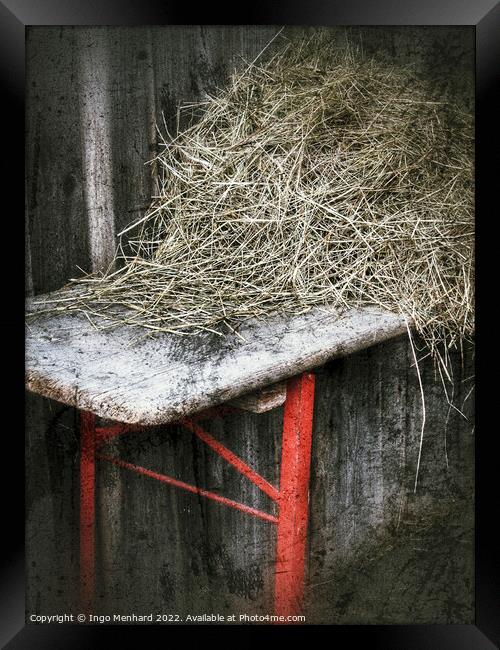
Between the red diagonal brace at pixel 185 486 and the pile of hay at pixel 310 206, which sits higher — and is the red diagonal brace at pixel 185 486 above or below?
below

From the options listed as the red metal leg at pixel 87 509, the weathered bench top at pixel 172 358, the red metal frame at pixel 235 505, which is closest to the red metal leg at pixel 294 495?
the red metal frame at pixel 235 505

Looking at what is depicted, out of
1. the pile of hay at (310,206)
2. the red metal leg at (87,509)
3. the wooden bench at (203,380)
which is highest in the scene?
the pile of hay at (310,206)

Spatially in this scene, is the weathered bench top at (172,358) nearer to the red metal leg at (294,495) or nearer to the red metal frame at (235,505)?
the red metal leg at (294,495)

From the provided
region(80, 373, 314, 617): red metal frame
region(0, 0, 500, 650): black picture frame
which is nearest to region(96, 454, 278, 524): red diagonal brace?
region(80, 373, 314, 617): red metal frame

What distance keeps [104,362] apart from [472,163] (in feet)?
3.07

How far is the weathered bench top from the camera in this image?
2.64ft

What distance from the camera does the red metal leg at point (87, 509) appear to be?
1.21m

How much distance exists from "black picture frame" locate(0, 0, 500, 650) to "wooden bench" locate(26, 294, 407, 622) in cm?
12

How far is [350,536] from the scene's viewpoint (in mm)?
1337

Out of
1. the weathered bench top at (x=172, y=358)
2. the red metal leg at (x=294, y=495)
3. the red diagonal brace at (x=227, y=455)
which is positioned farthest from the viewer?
the red diagonal brace at (x=227, y=455)

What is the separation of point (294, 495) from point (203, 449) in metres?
0.28

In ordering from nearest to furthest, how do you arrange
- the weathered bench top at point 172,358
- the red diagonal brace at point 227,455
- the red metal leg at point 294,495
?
the weathered bench top at point 172,358, the red metal leg at point 294,495, the red diagonal brace at point 227,455

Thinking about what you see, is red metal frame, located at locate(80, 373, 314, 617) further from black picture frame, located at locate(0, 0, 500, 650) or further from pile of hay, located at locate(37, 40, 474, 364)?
pile of hay, located at locate(37, 40, 474, 364)
